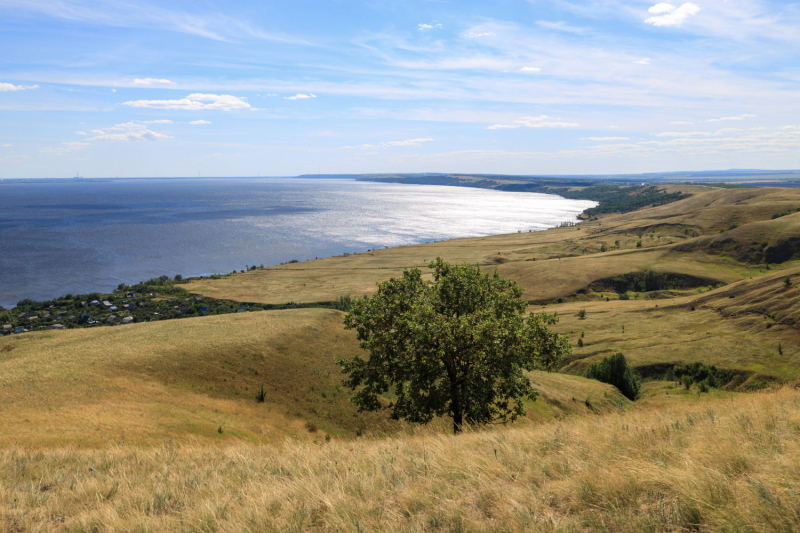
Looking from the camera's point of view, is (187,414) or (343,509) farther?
(187,414)

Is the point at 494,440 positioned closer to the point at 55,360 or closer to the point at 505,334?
the point at 505,334

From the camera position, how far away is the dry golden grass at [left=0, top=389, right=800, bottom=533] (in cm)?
704

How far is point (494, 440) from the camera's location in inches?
482

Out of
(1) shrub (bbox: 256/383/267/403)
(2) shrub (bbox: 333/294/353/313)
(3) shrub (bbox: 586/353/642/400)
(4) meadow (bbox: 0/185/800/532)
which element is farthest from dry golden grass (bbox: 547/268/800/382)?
(1) shrub (bbox: 256/383/267/403)

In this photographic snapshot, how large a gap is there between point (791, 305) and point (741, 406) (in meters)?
88.7

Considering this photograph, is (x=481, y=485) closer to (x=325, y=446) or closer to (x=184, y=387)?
(x=325, y=446)

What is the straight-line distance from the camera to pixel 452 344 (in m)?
22.2

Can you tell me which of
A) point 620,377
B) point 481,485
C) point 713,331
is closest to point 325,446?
point 481,485

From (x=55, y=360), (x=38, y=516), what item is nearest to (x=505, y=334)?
(x=38, y=516)

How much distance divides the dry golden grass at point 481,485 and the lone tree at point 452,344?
8.94 metres

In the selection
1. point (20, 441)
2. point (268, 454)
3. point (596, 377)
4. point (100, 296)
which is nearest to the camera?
point (268, 454)

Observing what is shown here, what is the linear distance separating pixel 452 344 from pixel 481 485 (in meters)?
13.7

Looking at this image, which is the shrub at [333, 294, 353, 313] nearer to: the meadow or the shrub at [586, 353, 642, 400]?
the meadow

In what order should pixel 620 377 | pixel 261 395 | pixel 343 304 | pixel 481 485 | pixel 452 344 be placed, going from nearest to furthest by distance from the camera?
pixel 481 485
pixel 452 344
pixel 261 395
pixel 620 377
pixel 343 304
